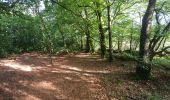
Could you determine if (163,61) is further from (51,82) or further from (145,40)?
(51,82)

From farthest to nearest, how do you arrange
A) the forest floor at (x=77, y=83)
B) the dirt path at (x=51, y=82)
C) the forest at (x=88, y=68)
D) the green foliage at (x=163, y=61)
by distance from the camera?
1. the green foliage at (x=163, y=61)
2. the forest floor at (x=77, y=83)
3. the forest at (x=88, y=68)
4. the dirt path at (x=51, y=82)

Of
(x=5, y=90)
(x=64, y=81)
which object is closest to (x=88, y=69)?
(x=64, y=81)

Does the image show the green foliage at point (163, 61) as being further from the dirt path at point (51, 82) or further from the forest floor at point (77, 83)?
the dirt path at point (51, 82)

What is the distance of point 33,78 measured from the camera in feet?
42.4

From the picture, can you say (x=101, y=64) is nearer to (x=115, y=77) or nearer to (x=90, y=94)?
(x=115, y=77)

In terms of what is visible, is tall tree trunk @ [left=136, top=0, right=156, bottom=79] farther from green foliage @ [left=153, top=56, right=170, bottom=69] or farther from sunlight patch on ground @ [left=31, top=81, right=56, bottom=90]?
sunlight patch on ground @ [left=31, top=81, right=56, bottom=90]

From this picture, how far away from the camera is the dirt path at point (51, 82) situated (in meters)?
11.2

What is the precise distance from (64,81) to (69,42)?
14.1 meters

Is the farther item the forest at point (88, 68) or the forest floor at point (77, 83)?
the forest floor at point (77, 83)

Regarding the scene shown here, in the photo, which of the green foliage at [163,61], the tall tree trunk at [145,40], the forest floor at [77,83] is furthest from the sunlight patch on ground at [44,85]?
the green foliage at [163,61]

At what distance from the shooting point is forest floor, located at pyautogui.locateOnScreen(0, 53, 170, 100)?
1142 centimetres

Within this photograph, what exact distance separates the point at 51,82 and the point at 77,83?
4.05 ft

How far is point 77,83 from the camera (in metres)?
13.0

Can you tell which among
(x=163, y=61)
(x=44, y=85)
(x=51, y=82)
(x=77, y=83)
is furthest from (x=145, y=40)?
(x=44, y=85)
